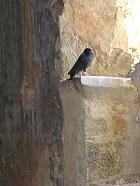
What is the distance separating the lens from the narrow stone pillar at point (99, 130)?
4445 millimetres

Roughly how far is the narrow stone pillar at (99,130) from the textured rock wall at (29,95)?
2.53m

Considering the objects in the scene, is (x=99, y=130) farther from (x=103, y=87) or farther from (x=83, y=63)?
(x=83, y=63)

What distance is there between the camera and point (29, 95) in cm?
186

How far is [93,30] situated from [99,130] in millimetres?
2148

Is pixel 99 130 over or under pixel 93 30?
under

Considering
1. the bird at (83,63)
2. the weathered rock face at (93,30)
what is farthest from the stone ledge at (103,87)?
the weathered rock face at (93,30)

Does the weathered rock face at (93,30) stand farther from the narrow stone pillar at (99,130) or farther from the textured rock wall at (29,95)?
the textured rock wall at (29,95)

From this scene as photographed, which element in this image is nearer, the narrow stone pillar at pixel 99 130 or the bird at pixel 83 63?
the narrow stone pillar at pixel 99 130

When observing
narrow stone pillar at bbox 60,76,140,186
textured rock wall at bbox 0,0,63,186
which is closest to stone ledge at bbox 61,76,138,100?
narrow stone pillar at bbox 60,76,140,186

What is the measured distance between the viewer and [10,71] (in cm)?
190

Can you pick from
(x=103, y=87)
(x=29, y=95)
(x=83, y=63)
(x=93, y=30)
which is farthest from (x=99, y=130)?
(x=29, y=95)

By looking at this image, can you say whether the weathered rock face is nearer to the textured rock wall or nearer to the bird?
the bird

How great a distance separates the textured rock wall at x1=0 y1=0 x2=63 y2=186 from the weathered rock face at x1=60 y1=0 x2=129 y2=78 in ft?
14.6

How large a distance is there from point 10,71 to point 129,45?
17.6 feet
